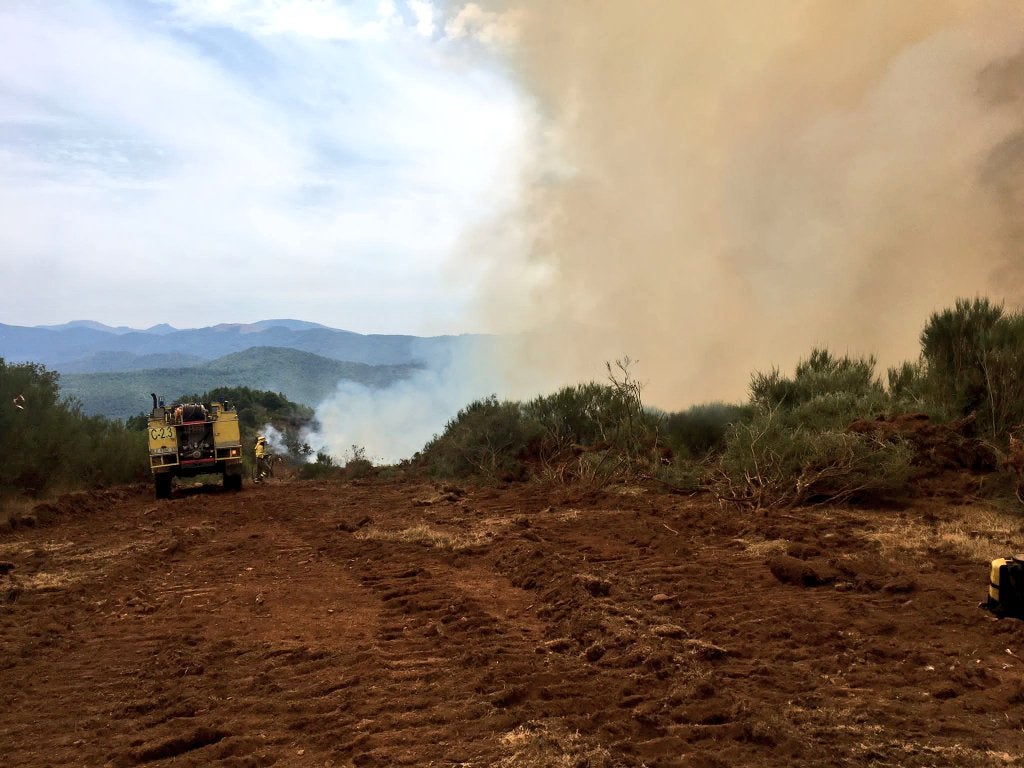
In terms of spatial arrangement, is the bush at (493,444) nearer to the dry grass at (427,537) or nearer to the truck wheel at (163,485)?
the dry grass at (427,537)

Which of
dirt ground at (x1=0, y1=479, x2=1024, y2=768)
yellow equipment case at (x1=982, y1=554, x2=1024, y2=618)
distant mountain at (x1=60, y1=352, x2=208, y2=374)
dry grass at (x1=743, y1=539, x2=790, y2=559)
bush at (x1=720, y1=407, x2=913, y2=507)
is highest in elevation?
distant mountain at (x1=60, y1=352, x2=208, y2=374)

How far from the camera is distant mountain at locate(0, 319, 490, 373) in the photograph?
391 ft

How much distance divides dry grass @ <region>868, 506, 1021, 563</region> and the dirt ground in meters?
0.04

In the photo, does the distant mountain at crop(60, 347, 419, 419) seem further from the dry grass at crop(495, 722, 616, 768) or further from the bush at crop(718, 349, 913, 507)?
the dry grass at crop(495, 722, 616, 768)

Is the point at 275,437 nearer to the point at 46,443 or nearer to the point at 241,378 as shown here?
the point at 46,443

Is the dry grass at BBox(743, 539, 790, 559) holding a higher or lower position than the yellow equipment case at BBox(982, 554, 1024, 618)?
lower

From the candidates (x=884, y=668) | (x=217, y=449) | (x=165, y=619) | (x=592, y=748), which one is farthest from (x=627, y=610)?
(x=217, y=449)

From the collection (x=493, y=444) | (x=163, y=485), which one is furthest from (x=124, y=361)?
(x=493, y=444)

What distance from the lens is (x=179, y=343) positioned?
162000 mm

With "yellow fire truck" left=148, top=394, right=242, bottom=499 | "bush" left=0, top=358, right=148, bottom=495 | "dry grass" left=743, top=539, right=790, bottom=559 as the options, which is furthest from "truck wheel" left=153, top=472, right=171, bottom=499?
"dry grass" left=743, top=539, right=790, bottom=559

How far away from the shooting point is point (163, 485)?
54.6 feet

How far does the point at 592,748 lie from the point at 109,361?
452 ft

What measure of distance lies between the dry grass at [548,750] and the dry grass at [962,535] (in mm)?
5073

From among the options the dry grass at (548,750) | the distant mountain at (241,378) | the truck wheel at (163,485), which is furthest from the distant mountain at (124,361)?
the dry grass at (548,750)
